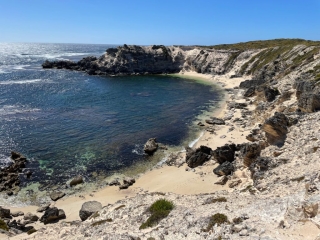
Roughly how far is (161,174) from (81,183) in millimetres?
10574

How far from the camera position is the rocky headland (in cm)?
1542

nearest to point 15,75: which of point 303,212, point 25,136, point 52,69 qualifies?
point 52,69

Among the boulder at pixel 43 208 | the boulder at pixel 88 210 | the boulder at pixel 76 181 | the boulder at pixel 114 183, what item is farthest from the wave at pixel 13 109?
the boulder at pixel 88 210

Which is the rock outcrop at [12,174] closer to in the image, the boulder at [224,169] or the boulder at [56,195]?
the boulder at [56,195]

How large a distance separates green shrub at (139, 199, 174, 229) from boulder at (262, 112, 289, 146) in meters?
15.7

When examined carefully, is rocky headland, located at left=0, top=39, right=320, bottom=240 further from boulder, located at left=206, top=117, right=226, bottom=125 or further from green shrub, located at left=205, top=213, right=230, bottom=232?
boulder, located at left=206, top=117, right=226, bottom=125

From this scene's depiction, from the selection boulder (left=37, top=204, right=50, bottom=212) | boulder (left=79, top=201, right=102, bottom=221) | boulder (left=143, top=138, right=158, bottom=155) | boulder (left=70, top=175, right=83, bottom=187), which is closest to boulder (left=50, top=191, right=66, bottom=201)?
boulder (left=37, top=204, right=50, bottom=212)

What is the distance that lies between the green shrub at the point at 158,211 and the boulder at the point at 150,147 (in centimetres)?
2148

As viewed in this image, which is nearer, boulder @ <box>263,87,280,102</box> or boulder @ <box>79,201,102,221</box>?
boulder @ <box>79,201,102,221</box>

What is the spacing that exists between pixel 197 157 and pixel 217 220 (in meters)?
21.4

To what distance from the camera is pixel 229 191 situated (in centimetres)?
2567

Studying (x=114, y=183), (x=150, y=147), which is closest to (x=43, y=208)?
(x=114, y=183)

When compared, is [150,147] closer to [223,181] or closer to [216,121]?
[223,181]

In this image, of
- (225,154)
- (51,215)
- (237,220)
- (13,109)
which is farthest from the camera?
(13,109)
